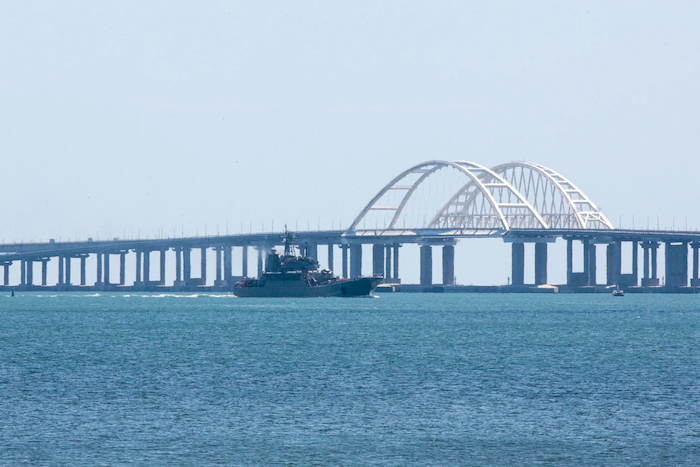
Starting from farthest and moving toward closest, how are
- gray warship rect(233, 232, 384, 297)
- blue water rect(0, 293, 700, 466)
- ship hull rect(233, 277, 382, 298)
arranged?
1. ship hull rect(233, 277, 382, 298)
2. gray warship rect(233, 232, 384, 297)
3. blue water rect(0, 293, 700, 466)

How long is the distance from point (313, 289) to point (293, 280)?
2879 mm

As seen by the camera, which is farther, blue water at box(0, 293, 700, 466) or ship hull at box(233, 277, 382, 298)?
ship hull at box(233, 277, 382, 298)

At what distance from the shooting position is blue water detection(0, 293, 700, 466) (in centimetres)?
3612

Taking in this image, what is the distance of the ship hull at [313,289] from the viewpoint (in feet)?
554

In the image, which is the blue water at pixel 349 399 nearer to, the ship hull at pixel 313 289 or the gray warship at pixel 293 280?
the gray warship at pixel 293 280

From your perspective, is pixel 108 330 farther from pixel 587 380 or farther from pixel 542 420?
pixel 542 420

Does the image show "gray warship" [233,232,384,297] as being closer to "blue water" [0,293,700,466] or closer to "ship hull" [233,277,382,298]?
"ship hull" [233,277,382,298]

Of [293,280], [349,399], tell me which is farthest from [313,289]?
[349,399]

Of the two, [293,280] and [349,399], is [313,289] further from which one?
[349,399]

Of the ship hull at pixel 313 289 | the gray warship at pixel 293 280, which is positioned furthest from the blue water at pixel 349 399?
the ship hull at pixel 313 289

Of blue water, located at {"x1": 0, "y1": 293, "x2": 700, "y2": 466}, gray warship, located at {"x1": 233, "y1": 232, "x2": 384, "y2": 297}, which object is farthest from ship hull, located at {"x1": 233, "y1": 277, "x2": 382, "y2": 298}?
blue water, located at {"x1": 0, "y1": 293, "x2": 700, "y2": 466}

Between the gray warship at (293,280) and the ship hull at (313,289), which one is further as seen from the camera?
the ship hull at (313,289)

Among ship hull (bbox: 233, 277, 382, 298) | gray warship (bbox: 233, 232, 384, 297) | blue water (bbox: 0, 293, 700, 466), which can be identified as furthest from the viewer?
ship hull (bbox: 233, 277, 382, 298)

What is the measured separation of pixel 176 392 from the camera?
160 feet
